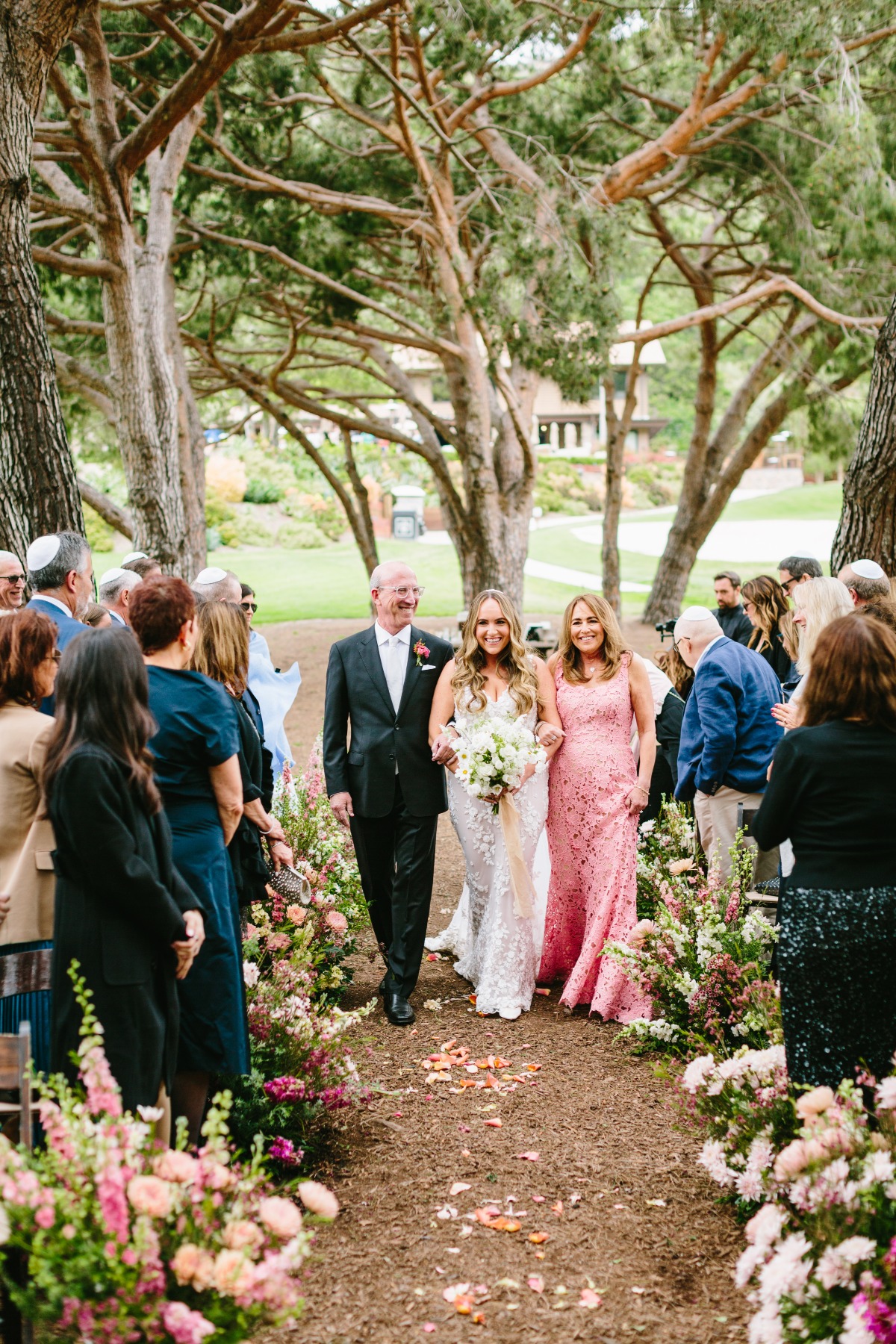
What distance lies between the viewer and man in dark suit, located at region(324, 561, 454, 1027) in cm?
599

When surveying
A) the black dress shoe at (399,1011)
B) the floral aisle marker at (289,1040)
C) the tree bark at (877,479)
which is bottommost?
the black dress shoe at (399,1011)

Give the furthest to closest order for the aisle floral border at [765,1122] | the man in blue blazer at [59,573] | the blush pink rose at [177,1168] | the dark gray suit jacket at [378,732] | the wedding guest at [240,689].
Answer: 1. the dark gray suit jacket at [378,732]
2. the man in blue blazer at [59,573]
3. the wedding guest at [240,689]
4. the aisle floral border at [765,1122]
5. the blush pink rose at [177,1168]

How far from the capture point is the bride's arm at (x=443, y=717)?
5992mm

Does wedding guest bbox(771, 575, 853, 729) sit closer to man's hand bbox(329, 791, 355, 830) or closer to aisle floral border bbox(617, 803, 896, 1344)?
aisle floral border bbox(617, 803, 896, 1344)

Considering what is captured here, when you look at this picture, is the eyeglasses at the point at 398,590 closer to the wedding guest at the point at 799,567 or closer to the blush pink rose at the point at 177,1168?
the wedding guest at the point at 799,567

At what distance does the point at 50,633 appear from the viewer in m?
3.76

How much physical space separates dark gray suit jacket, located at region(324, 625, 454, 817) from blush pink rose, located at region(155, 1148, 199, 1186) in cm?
341

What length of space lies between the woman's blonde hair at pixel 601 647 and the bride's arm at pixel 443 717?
614 mm

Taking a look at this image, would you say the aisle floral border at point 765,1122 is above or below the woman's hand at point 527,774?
below

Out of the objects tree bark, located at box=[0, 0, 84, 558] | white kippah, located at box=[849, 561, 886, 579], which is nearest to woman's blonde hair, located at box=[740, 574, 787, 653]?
white kippah, located at box=[849, 561, 886, 579]

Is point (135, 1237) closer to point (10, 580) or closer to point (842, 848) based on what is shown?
point (842, 848)

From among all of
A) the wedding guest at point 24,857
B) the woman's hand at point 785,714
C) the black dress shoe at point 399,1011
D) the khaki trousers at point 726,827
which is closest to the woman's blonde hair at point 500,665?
the khaki trousers at point 726,827

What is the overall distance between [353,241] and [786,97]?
5573mm

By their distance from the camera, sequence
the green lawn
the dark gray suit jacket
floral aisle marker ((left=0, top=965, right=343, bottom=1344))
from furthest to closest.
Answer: the green lawn, the dark gray suit jacket, floral aisle marker ((left=0, top=965, right=343, bottom=1344))
